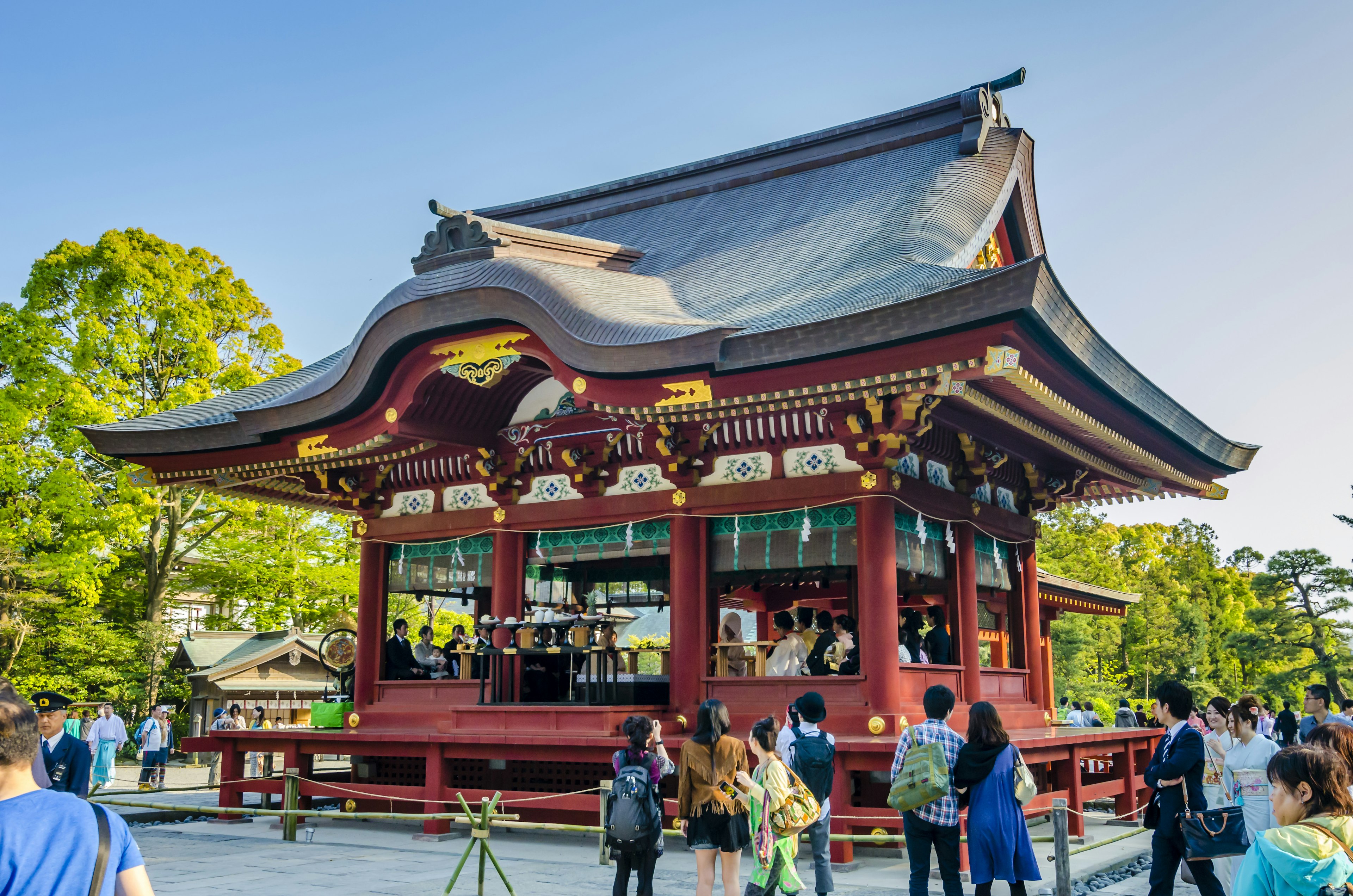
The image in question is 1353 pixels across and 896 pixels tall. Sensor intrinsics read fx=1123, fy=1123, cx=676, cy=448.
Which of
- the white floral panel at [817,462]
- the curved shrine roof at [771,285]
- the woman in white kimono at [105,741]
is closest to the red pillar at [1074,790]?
the curved shrine roof at [771,285]

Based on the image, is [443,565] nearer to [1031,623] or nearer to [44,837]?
[1031,623]

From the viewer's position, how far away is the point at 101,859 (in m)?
3.09

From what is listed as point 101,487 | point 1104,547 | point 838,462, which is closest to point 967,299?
point 838,462

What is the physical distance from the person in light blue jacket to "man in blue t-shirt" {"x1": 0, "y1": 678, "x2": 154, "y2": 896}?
331 cm

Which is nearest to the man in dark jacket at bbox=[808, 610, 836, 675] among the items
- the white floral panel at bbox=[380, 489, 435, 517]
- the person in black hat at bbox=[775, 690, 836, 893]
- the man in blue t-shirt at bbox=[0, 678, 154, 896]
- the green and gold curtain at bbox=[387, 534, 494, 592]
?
the person in black hat at bbox=[775, 690, 836, 893]

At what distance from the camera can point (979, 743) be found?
6.94 m

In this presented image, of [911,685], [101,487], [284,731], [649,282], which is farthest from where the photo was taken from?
[101,487]

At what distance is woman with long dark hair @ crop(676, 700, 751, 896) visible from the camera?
6.93 m

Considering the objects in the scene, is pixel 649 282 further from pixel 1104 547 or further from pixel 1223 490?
pixel 1104 547

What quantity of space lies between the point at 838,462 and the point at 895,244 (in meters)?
2.96

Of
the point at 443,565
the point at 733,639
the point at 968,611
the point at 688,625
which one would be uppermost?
the point at 443,565

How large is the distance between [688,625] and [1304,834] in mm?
8989

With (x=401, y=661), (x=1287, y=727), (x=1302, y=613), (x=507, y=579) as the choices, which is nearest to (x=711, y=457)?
(x=507, y=579)

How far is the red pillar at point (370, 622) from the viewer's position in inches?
579
